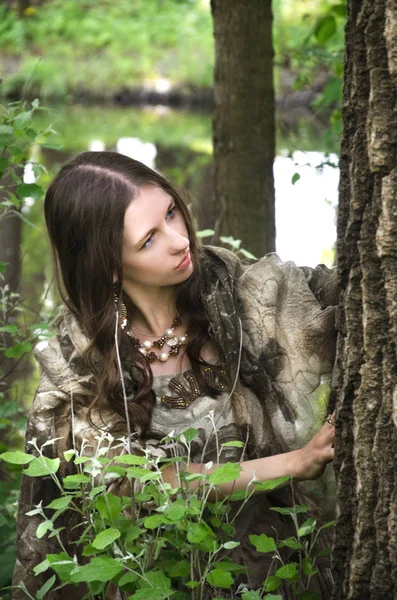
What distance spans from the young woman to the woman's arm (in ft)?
0.38

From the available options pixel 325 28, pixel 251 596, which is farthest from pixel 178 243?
pixel 325 28

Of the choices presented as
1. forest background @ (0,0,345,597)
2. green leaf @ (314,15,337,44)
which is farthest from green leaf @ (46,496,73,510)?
forest background @ (0,0,345,597)

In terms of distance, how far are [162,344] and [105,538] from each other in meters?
0.69

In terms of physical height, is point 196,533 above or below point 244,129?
below

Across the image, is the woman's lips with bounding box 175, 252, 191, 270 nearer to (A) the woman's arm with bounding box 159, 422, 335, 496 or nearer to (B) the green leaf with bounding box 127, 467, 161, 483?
(A) the woman's arm with bounding box 159, 422, 335, 496

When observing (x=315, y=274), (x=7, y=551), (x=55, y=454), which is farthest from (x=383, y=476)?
(x=7, y=551)

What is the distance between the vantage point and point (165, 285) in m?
2.12

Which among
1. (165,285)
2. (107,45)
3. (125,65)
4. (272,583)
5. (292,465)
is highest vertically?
(165,285)

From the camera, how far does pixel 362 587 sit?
5.11 ft

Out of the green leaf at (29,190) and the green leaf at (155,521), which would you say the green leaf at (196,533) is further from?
the green leaf at (29,190)

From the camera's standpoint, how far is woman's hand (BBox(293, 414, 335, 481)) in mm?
1762

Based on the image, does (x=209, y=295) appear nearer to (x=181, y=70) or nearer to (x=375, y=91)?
(x=375, y=91)

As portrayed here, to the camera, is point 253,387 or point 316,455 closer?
point 316,455

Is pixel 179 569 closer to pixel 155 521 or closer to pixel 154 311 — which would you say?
pixel 155 521
